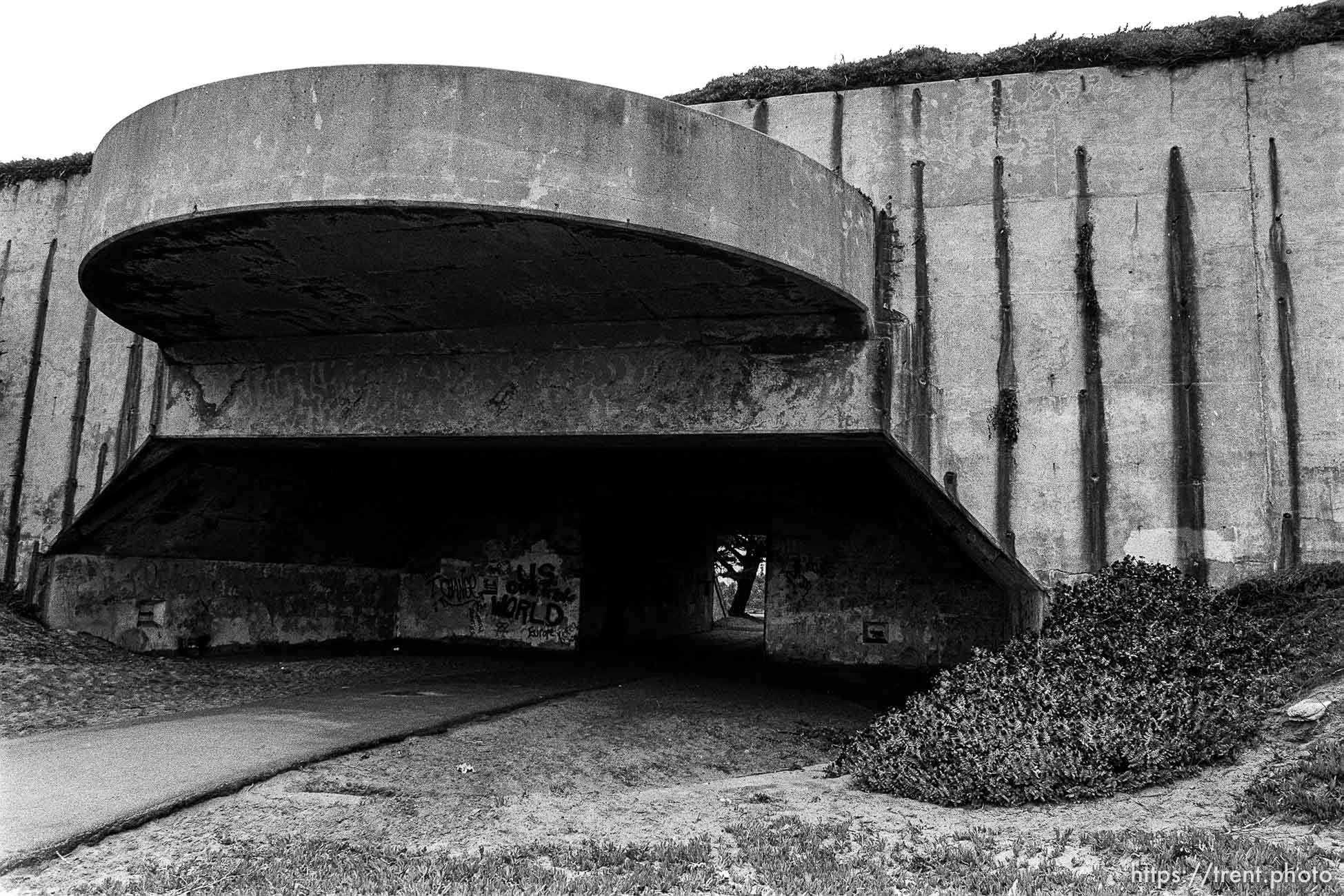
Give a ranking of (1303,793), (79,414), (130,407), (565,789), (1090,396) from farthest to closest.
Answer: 1. (79,414)
2. (130,407)
3. (1090,396)
4. (565,789)
5. (1303,793)

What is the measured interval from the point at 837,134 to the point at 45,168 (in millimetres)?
8353

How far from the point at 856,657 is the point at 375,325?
732cm

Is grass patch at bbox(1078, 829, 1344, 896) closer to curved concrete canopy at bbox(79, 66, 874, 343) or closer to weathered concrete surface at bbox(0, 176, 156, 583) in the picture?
curved concrete canopy at bbox(79, 66, 874, 343)

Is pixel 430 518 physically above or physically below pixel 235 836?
above

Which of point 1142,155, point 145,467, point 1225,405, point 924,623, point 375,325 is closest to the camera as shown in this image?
point 1225,405

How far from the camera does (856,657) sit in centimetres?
1274

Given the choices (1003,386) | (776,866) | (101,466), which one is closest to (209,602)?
(101,466)

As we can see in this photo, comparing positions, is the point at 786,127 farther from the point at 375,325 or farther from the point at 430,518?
the point at 430,518

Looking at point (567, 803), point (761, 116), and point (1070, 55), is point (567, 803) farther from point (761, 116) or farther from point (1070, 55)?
point (1070, 55)

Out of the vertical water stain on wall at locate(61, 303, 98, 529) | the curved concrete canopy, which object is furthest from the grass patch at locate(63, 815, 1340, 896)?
the vertical water stain on wall at locate(61, 303, 98, 529)

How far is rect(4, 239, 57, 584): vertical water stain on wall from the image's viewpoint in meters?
10.2

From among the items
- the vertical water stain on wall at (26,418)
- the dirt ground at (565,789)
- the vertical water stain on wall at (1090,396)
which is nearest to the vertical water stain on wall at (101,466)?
the vertical water stain on wall at (26,418)

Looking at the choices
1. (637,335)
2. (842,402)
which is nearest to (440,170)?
(637,335)

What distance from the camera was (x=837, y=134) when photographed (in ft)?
28.8
